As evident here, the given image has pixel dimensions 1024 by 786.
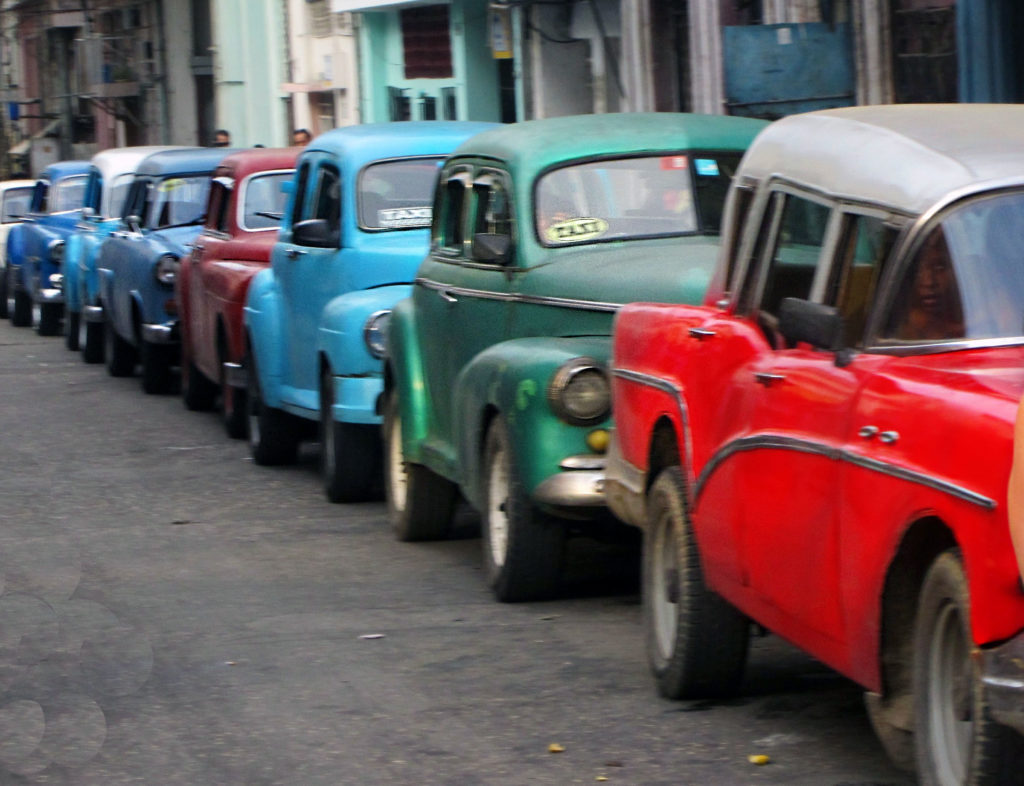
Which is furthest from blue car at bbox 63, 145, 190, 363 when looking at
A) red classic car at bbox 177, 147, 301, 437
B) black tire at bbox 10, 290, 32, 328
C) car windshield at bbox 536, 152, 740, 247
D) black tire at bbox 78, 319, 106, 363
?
car windshield at bbox 536, 152, 740, 247

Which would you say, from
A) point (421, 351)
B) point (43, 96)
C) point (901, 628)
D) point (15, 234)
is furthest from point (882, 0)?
point (43, 96)

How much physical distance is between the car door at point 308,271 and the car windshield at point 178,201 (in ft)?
16.5

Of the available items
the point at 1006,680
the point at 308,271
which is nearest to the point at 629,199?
the point at 308,271

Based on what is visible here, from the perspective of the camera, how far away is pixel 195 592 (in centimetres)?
855

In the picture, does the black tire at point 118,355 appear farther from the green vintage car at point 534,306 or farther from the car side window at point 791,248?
the car side window at point 791,248

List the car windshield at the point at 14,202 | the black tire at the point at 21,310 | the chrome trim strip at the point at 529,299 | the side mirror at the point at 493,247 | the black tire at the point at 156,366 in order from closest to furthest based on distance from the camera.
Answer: the chrome trim strip at the point at 529,299, the side mirror at the point at 493,247, the black tire at the point at 156,366, the black tire at the point at 21,310, the car windshield at the point at 14,202

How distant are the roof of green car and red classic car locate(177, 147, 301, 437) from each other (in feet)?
14.4

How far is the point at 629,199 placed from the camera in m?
8.86

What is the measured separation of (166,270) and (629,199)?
314 inches

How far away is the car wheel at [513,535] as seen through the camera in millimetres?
7879

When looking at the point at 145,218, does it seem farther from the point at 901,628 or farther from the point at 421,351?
the point at 901,628

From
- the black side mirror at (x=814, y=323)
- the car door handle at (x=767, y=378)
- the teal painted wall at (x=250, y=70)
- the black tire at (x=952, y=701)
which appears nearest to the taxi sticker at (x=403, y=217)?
the car door handle at (x=767, y=378)

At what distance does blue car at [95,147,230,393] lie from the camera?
16281 mm

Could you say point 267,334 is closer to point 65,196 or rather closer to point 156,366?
point 156,366
